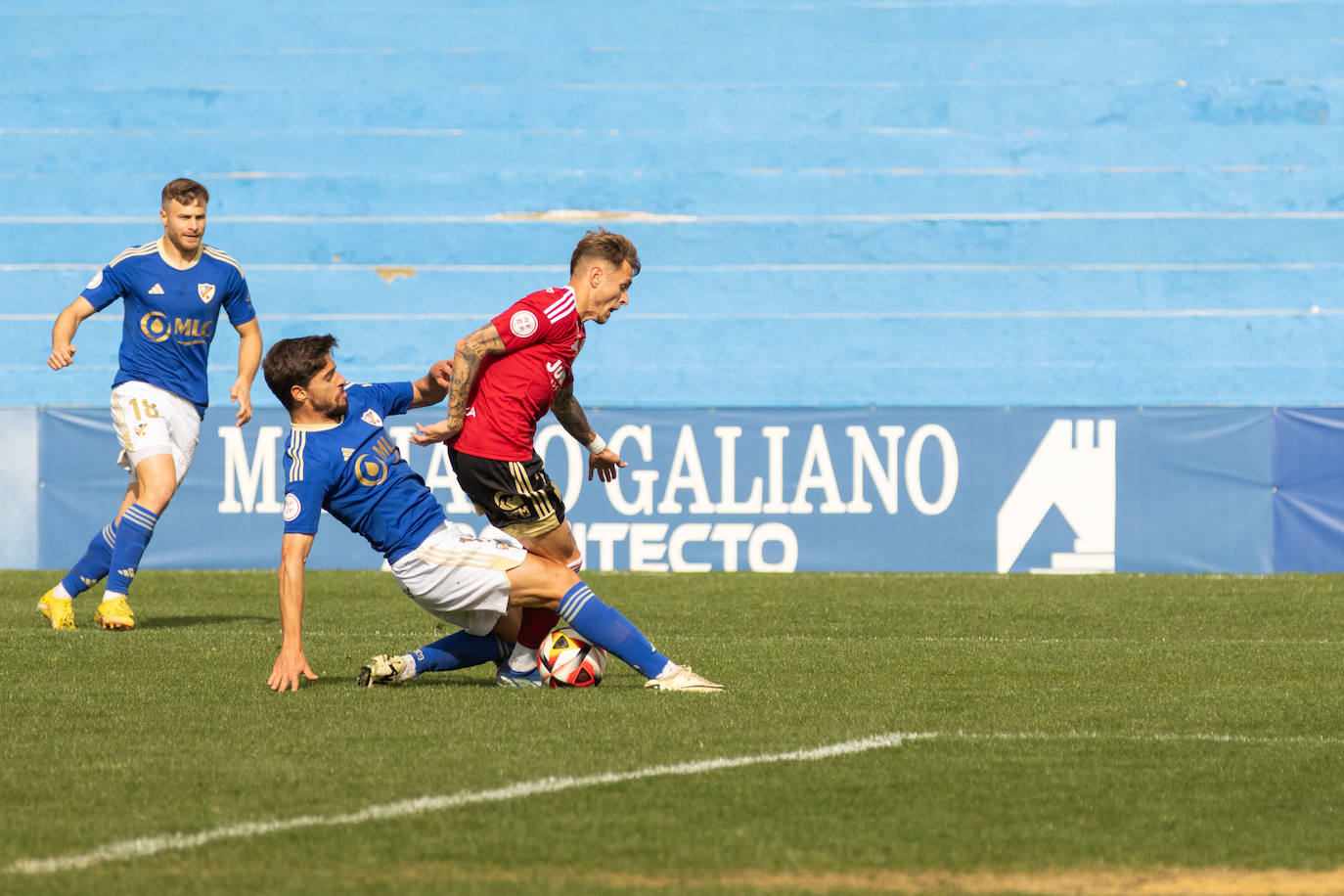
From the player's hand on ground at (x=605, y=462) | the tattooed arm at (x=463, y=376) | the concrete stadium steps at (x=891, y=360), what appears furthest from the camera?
the concrete stadium steps at (x=891, y=360)

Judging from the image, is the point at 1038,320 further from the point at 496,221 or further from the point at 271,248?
the point at 271,248

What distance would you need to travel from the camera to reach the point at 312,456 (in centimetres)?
557

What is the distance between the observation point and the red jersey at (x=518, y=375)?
6020 mm

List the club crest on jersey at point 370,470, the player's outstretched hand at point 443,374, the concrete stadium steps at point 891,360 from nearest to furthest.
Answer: the club crest on jersey at point 370,470 < the player's outstretched hand at point 443,374 < the concrete stadium steps at point 891,360

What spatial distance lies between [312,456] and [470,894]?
274 centimetres

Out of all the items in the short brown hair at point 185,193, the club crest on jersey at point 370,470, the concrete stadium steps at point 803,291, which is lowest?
the club crest on jersey at point 370,470

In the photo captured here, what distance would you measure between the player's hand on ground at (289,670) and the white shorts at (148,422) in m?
2.49

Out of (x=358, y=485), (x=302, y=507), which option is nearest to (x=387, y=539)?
(x=358, y=485)

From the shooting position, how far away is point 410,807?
3791 millimetres

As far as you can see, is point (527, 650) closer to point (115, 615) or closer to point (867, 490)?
point (115, 615)

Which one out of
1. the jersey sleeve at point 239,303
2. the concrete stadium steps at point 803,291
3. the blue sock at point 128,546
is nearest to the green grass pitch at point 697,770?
the blue sock at point 128,546

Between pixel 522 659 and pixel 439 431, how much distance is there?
33.4 inches

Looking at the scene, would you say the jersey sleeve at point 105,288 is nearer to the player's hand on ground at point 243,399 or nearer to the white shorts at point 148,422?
the white shorts at point 148,422

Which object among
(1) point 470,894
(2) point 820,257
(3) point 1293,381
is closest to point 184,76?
(2) point 820,257
